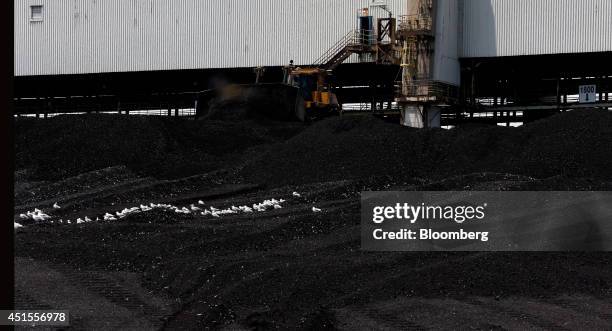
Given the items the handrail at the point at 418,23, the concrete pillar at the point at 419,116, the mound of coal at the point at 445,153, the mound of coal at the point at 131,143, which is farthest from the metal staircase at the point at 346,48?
the mound of coal at the point at 445,153

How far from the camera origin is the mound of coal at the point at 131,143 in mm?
31500

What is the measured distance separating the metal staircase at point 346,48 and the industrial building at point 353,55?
0.32m

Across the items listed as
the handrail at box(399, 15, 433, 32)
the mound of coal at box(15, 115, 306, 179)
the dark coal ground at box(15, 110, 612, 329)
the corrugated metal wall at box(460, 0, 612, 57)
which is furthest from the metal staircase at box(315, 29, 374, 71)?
the mound of coal at box(15, 115, 306, 179)

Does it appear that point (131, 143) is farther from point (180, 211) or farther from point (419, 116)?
→ point (419, 116)

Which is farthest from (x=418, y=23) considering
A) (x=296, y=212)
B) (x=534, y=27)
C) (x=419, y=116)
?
(x=296, y=212)

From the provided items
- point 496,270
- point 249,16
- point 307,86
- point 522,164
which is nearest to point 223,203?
point 522,164

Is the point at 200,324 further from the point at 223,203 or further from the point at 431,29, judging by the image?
the point at 431,29

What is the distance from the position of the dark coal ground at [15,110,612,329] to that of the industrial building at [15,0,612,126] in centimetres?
659

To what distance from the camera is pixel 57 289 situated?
16203 millimetres

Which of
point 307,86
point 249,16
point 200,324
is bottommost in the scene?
point 200,324

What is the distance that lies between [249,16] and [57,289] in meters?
29.8

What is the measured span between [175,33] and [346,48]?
8867mm

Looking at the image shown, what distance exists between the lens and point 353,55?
143 feet

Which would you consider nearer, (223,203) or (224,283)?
(224,283)
